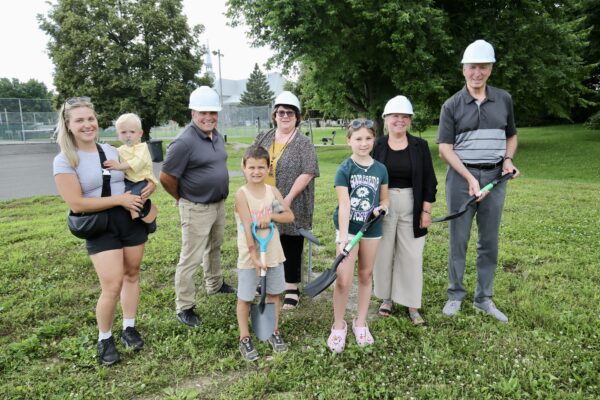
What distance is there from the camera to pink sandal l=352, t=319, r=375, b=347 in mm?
3350

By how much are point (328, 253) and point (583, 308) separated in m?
2.88

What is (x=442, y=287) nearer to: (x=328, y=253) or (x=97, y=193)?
(x=328, y=253)

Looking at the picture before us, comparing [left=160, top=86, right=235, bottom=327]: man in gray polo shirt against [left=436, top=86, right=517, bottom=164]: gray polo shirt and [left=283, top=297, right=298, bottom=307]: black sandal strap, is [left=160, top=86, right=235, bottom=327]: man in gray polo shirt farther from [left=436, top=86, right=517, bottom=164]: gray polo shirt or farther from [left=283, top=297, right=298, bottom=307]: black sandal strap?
[left=436, top=86, right=517, bottom=164]: gray polo shirt

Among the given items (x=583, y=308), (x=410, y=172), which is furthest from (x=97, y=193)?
(x=583, y=308)

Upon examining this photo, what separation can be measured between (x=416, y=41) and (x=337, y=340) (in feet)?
44.7

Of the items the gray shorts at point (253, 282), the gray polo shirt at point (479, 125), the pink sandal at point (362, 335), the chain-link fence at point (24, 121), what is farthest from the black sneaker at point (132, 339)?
the chain-link fence at point (24, 121)

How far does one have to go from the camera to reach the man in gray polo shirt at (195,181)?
11.7ft

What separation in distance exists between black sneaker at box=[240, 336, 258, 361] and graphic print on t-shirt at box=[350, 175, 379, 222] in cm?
125

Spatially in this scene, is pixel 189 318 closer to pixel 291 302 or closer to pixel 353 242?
pixel 291 302

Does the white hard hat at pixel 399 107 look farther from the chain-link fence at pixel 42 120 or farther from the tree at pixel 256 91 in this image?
the tree at pixel 256 91

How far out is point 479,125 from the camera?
3566mm

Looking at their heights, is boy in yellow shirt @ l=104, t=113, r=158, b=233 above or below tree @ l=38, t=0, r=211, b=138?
below

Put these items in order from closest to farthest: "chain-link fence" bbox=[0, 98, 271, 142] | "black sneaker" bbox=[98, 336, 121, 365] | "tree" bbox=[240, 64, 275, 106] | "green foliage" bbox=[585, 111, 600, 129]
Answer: "black sneaker" bbox=[98, 336, 121, 365] < "green foliage" bbox=[585, 111, 600, 129] < "chain-link fence" bbox=[0, 98, 271, 142] < "tree" bbox=[240, 64, 275, 106]

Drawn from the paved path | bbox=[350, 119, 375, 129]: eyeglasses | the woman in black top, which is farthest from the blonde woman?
the paved path
